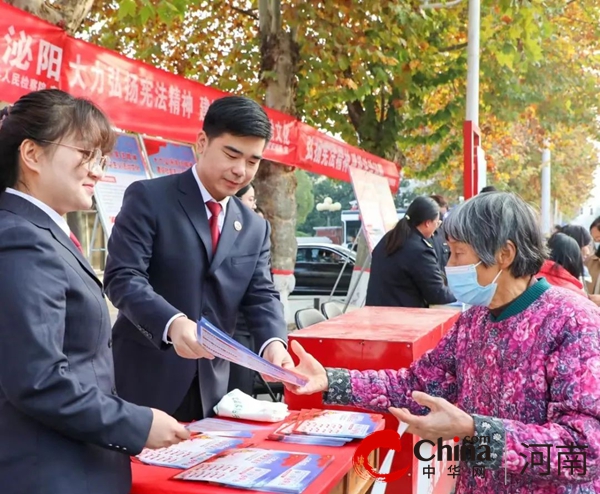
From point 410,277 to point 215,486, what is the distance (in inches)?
144

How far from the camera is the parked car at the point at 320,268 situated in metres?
14.1

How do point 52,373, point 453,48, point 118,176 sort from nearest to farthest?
point 52,373 → point 118,176 → point 453,48

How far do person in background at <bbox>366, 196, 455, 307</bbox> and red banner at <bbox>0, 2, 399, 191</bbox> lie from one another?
169cm

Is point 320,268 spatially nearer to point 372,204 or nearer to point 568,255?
point 372,204

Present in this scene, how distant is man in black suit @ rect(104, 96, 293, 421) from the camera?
224 centimetres

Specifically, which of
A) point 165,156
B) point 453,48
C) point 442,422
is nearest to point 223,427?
point 442,422

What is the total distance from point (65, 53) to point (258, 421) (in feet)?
8.29

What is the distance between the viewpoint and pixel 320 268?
46.9 feet

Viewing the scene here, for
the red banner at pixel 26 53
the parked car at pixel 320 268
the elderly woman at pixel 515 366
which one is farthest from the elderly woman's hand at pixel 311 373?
the parked car at pixel 320 268

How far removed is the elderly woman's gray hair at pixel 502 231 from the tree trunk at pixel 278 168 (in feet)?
17.9

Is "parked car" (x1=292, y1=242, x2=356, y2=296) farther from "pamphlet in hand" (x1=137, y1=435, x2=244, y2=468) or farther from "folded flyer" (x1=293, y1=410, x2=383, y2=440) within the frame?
"pamphlet in hand" (x1=137, y1=435, x2=244, y2=468)

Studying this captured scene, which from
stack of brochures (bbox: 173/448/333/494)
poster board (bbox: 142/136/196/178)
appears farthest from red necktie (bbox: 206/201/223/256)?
poster board (bbox: 142/136/196/178)

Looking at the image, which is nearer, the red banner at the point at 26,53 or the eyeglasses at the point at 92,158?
the eyeglasses at the point at 92,158
